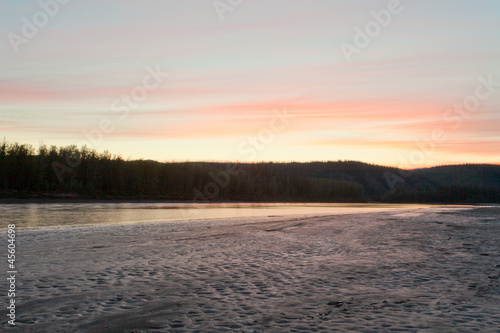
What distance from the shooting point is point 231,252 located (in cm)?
1838

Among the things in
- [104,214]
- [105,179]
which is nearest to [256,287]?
[104,214]

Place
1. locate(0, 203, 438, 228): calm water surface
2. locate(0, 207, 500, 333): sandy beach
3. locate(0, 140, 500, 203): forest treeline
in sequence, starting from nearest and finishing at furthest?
locate(0, 207, 500, 333): sandy beach → locate(0, 203, 438, 228): calm water surface → locate(0, 140, 500, 203): forest treeline

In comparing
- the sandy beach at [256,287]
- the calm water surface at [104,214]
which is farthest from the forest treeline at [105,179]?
the sandy beach at [256,287]

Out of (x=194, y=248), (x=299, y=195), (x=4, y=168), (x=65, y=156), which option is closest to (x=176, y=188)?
(x=65, y=156)

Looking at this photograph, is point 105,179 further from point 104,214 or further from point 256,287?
point 256,287

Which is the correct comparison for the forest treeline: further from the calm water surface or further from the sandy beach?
the sandy beach

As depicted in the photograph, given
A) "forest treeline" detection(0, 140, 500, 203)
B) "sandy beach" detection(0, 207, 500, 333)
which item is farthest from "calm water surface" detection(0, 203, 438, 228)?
"forest treeline" detection(0, 140, 500, 203)

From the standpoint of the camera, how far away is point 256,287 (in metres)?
11.6

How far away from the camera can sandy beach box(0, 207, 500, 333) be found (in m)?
8.41

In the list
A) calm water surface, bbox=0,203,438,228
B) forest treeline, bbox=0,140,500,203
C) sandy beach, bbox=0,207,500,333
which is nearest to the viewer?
sandy beach, bbox=0,207,500,333

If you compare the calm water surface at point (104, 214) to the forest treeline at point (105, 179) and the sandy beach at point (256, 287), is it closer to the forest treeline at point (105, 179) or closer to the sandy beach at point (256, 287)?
the sandy beach at point (256, 287)

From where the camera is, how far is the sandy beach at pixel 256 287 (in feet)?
27.6

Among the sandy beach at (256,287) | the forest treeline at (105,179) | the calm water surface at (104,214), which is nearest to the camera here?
the sandy beach at (256,287)

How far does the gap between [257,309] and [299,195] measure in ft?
617
